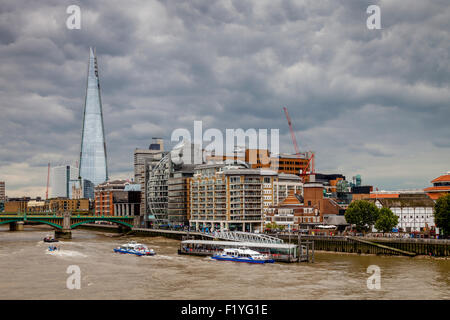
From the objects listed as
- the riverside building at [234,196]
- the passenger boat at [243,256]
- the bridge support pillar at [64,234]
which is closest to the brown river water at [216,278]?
the passenger boat at [243,256]

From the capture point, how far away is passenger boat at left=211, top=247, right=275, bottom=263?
86000mm

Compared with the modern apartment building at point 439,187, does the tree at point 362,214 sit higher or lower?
lower

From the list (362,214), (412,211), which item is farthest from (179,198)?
(412,211)

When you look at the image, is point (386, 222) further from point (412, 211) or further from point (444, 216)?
point (412, 211)

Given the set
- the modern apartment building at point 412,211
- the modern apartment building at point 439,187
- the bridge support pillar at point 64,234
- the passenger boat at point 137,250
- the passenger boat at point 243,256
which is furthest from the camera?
the bridge support pillar at point 64,234

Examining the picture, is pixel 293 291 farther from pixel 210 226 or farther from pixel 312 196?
pixel 210 226

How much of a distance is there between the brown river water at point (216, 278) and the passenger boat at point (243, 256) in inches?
69.0

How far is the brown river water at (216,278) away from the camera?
186ft

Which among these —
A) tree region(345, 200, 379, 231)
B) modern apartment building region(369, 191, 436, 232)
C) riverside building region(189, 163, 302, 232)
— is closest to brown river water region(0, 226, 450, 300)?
tree region(345, 200, 379, 231)

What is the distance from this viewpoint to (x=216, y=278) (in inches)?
2712

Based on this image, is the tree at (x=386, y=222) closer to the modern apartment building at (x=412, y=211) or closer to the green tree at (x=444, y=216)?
the modern apartment building at (x=412, y=211)

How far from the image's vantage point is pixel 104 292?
57.9 meters
